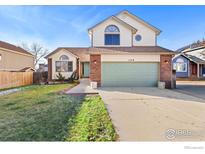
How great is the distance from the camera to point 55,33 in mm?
10055

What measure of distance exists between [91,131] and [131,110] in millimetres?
2567

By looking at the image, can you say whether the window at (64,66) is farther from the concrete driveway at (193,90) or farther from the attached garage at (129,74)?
the concrete driveway at (193,90)

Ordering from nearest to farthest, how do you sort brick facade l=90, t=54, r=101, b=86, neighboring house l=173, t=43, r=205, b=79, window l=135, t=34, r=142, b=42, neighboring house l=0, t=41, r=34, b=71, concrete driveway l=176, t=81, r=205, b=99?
1. concrete driveway l=176, t=81, r=205, b=99
2. brick facade l=90, t=54, r=101, b=86
3. window l=135, t=34, r=142, b=42
4. neighboring house l=0, t=41, r=34, b=71
5. neighboring house l=173, t=43, r=205, b=79

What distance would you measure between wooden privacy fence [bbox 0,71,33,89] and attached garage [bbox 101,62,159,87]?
8.36 m

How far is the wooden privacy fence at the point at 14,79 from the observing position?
A: 1608 cm

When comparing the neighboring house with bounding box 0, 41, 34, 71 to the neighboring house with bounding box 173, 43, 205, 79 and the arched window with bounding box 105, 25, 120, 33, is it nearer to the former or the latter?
the arched window with bounding box 105, 25, 120, 33

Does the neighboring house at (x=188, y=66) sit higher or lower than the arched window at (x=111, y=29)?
lower

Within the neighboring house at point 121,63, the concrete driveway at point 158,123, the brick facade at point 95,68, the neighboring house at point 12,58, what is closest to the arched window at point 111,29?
the neighboring house at point 121,63

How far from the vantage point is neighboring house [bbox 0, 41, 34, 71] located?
21.2 meters

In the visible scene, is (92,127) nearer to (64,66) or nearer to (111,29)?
(111,29)

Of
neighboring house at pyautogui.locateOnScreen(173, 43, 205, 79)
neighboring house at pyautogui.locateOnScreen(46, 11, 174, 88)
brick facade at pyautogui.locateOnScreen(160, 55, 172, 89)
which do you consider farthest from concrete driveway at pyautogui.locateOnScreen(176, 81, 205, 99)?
neighboring house at pyautogui.locateOnScreen(173, 43, 205, 79)

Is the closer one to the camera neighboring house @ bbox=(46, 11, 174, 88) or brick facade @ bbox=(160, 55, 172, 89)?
neighboring house @ bbox=(46, 11, 174, 88)

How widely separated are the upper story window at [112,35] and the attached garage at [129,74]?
2.46 m

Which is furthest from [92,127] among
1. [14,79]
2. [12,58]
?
[12,58]
